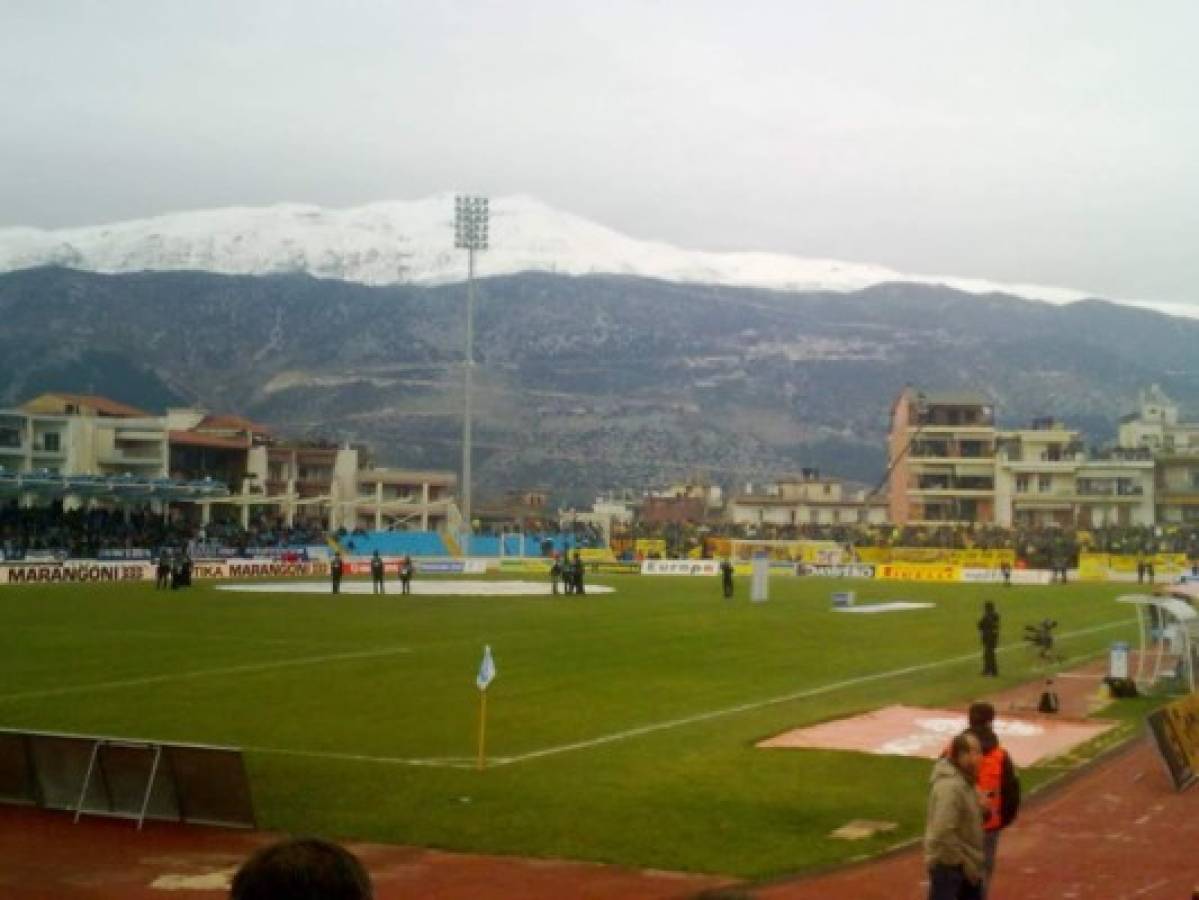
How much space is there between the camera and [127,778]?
18469 mm

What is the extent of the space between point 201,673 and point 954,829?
25.8 meters

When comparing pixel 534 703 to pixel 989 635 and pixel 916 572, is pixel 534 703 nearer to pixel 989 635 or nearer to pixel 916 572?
pixel 989 635

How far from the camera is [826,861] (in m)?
→ 16.3

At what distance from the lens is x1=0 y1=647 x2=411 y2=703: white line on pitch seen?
30375 millimetres

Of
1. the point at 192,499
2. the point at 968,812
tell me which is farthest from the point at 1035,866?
the point at 192,499

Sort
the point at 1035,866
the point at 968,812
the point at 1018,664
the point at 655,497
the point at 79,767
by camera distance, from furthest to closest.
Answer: the point at 655,497
the point at 1018,664
the point at 79,767
the point at 1035,866
the point at 968,812

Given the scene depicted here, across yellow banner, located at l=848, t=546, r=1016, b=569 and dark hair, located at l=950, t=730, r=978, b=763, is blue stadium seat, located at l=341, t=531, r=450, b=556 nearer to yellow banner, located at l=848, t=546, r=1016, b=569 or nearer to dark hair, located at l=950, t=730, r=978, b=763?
yellow banner, located at l=848, t=546, r=1016, b=569

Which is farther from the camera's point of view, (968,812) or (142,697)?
(142,697)

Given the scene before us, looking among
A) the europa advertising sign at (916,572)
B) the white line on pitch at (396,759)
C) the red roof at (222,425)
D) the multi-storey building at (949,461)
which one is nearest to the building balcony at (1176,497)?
the multi-storey building at (949,461)

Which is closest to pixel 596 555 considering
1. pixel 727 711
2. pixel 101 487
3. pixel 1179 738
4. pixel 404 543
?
pixel 404 543

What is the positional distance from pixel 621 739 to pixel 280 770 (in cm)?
574

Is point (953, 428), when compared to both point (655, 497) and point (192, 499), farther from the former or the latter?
point (192, 499)

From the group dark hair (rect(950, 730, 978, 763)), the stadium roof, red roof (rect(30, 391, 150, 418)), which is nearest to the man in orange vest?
dark hair (rect(950, 730, 978, 763))

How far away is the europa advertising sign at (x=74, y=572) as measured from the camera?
231 ft
